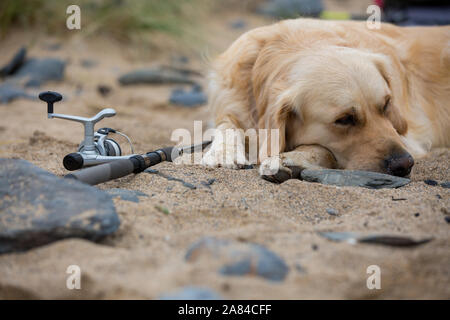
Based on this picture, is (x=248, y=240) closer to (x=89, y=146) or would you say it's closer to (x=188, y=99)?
(x=89, y=146)

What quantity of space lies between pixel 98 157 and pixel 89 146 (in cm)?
8

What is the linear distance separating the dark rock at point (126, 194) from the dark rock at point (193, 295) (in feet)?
2.43

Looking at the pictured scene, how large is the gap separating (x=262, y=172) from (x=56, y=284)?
1315 millimetres

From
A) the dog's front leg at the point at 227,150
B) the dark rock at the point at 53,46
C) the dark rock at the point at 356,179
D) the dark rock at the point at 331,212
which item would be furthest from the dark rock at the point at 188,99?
the dark rock at the point at 331,212

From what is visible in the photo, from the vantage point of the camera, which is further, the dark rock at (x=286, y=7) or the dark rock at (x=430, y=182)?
the dark rock at (x=286, y=7)

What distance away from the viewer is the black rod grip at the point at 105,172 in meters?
2.02

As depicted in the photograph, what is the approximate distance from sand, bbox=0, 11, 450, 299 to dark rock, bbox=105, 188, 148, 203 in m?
0.06

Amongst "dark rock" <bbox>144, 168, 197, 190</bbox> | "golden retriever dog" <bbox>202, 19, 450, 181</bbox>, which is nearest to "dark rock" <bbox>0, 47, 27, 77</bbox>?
"golden retriever dog" <bbox>202, 19, 450, 181</bbox>

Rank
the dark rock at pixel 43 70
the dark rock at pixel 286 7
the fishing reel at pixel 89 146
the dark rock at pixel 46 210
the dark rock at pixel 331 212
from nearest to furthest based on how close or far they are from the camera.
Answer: the dark rock at pixel 46 210, the dark rock at pixel 331 212, the fishing reel at pixel 89 146, the dark rock at pixel 43 70, the dark rock at pixel 286 7

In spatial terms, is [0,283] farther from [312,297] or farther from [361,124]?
[361,124]

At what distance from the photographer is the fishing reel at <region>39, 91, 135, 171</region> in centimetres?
221

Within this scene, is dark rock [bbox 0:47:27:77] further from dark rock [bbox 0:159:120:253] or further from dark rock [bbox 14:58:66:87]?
dark rock [bbox 0:159:120:253]

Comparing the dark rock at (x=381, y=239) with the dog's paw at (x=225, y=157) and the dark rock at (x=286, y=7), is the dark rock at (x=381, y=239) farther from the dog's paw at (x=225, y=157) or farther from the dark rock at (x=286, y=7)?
the dark rock at (x=286, y=7)
